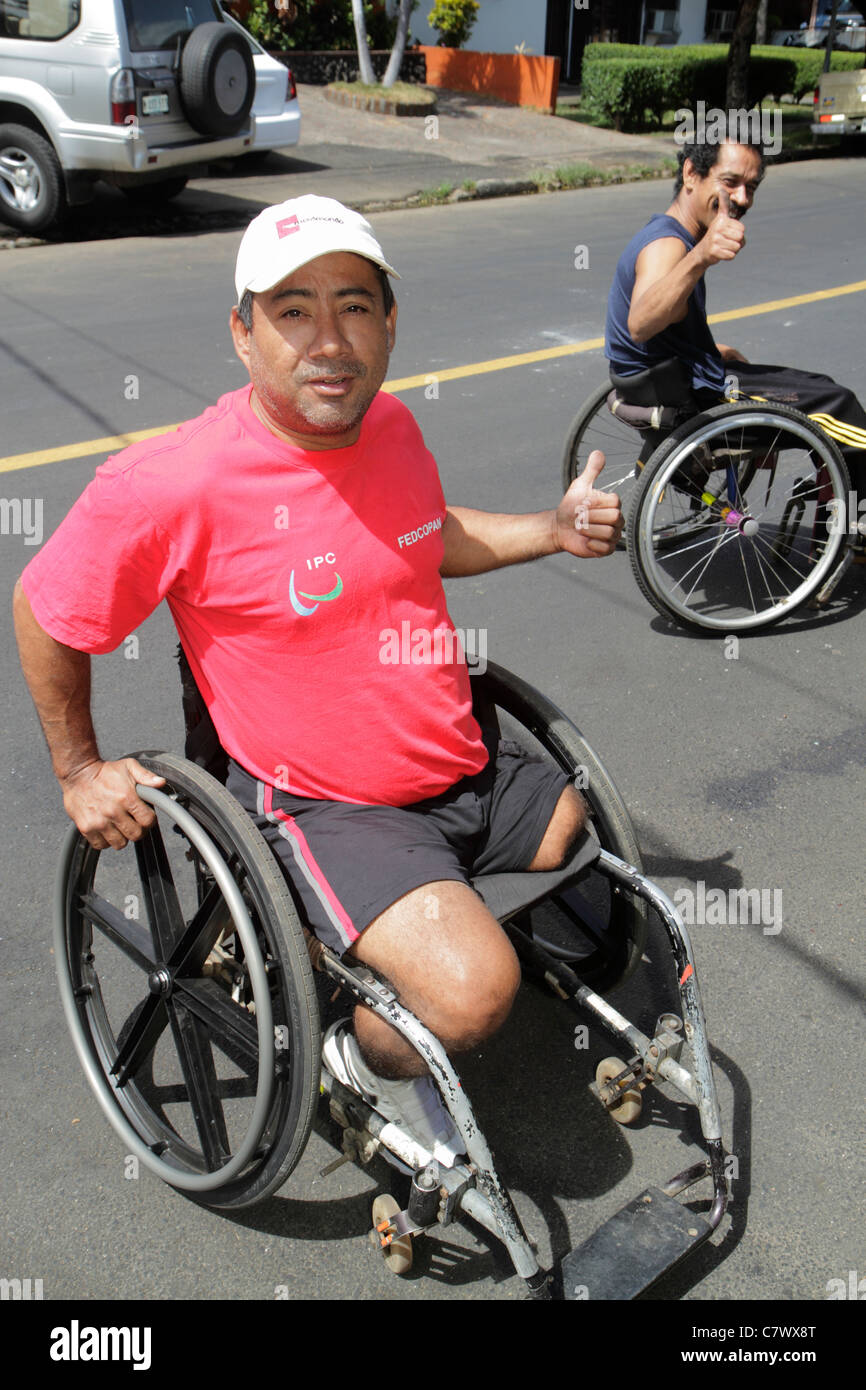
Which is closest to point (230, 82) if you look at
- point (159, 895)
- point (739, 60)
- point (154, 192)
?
point (154, 192)

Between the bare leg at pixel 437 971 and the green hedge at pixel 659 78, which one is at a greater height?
the green hedge at pixel 659 78

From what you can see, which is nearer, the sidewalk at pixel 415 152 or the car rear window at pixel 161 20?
the car rear window at pixel 161 20

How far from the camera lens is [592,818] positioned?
2594mm

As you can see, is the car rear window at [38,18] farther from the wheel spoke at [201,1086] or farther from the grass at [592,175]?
the wheel spoke at [201,1086]

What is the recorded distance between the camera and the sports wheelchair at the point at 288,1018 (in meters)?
2.00

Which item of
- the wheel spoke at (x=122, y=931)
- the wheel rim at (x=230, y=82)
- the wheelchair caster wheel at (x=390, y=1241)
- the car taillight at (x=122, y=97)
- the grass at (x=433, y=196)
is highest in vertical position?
the wheel rim at (x=230, y=82)

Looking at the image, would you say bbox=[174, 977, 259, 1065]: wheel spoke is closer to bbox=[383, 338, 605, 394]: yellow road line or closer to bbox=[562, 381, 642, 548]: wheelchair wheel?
bbox=[562, 381, 642, 548]: wheelchair wheel

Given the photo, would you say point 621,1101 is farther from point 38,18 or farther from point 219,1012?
point 38,18

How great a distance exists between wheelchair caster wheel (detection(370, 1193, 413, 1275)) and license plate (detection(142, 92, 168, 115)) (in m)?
9.58

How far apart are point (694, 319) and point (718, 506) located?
0.69 m

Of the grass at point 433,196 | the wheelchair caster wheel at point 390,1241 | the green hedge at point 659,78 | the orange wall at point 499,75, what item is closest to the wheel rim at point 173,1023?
the wheelchair caster wheel at point 390,1241

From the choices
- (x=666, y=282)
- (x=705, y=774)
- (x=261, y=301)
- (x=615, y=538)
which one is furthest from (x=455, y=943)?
(x=666, y=282)

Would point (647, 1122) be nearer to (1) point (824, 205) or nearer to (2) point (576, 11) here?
(1) point (824, 205)

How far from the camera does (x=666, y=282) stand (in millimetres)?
4082
